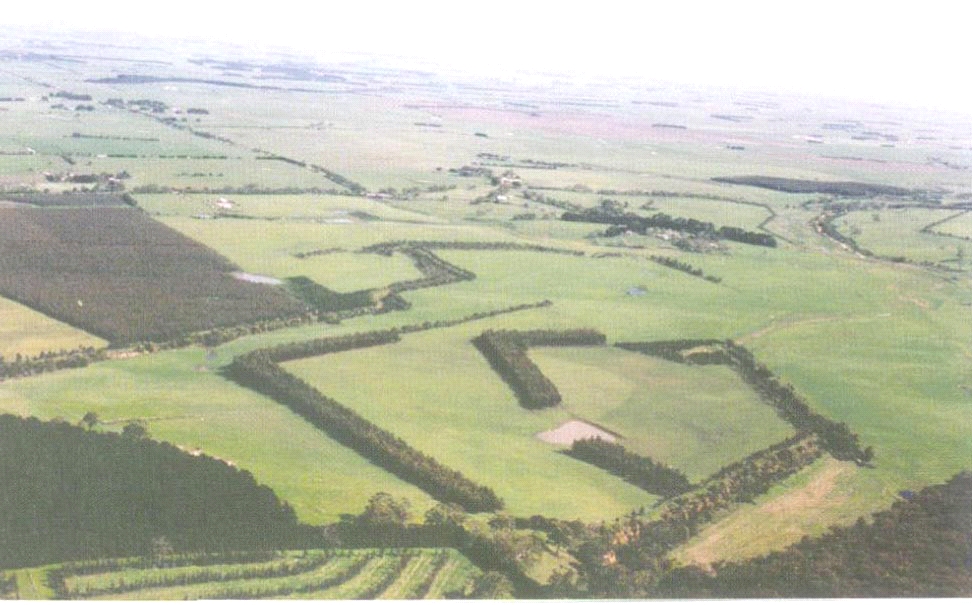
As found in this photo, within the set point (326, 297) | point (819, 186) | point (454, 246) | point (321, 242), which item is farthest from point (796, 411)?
point (819, 186)

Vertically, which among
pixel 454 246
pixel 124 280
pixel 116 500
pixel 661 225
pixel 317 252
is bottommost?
pixel 116 500

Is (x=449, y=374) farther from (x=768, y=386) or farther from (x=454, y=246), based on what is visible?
(x=454, y=246)

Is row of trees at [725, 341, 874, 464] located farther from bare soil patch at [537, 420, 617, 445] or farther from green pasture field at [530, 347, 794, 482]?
bare soil patch at [537, 420, 617, 445]

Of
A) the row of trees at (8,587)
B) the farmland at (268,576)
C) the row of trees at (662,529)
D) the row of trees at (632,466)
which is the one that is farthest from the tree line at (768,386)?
the row of trees at (8,587)

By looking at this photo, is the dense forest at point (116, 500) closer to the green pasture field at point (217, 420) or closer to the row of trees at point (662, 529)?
the green pasture field at point (217, 420)

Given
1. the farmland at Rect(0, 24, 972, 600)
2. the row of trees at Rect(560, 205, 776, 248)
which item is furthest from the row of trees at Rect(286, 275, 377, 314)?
the row of trees at Rect(560, 205, 776, 248)

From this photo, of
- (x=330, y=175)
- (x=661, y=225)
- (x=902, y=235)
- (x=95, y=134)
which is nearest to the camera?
(x=661, y=225)
